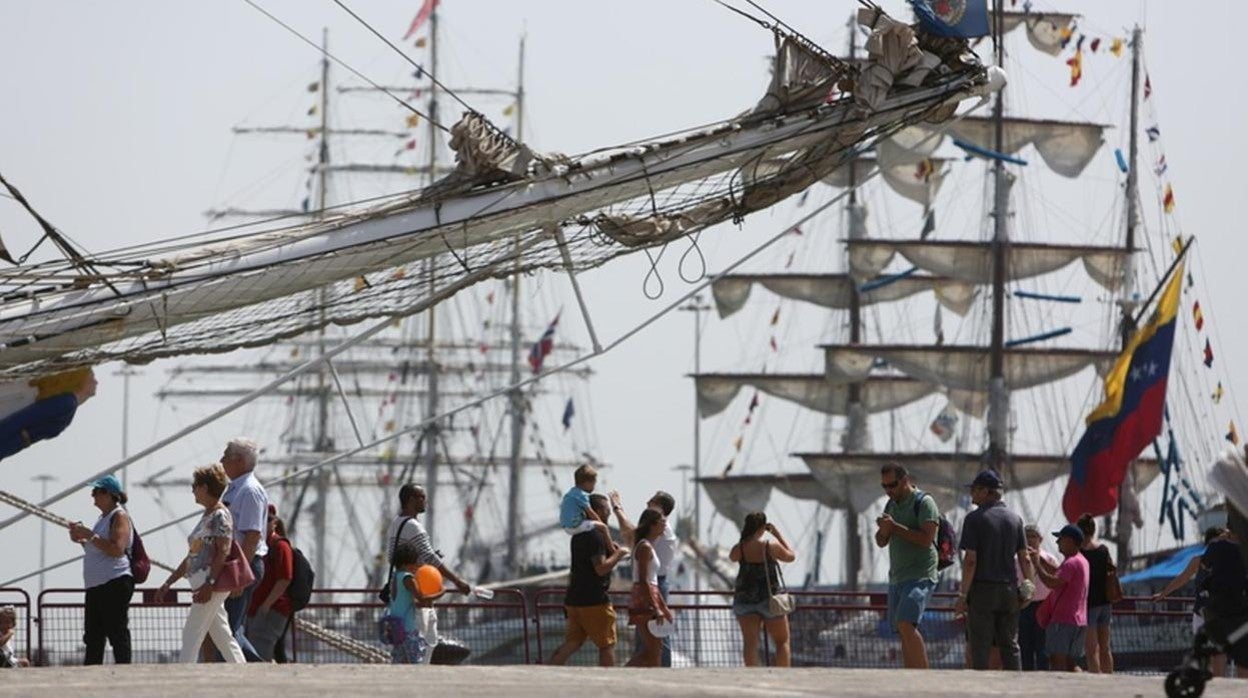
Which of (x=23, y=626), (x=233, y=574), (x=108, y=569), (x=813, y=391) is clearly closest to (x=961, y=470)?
(x=813, y=391)

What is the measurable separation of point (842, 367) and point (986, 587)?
67.0 metres

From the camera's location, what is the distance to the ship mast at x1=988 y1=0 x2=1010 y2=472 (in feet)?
249

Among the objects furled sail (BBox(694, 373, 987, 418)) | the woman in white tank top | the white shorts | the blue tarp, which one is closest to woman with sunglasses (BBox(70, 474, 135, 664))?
the white shorts

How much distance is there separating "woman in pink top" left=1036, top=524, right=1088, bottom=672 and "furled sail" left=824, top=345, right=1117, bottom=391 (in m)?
57.5

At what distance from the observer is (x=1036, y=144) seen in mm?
78812

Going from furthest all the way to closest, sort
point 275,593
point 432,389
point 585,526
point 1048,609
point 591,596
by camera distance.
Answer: point 432,389
point 1048,609
point 591,596
point 585,526
point 275,593

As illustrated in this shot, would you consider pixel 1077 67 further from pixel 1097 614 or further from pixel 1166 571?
pixel 1097 614

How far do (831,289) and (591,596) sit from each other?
68.7m

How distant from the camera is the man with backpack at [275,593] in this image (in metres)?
16.8

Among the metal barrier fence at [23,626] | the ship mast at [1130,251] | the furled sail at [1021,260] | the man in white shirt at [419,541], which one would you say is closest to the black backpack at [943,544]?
the man in white shirt at [419,541]

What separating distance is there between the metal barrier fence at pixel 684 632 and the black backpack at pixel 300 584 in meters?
2.69

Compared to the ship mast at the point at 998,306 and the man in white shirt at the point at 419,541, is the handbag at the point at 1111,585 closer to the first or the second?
the man in white shirt at the point at 419,541

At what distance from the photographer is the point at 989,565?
1650 centimetres

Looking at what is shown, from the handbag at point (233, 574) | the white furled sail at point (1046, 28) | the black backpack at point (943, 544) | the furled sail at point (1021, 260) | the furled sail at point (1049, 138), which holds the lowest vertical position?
the handbag at point (233, 574)
